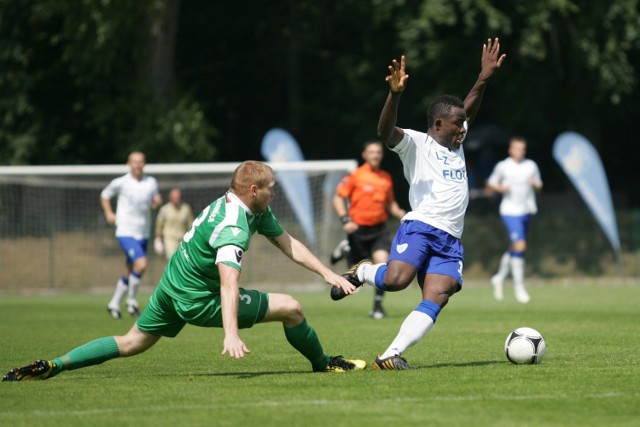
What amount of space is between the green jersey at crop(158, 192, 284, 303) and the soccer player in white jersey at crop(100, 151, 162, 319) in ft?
28.2

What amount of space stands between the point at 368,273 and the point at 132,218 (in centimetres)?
817

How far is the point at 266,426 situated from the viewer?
6.33 metres

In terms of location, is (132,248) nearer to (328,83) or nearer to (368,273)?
(368,273)

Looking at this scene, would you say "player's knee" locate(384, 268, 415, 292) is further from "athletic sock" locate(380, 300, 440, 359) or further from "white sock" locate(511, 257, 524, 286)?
"white sock" locate(511, 257, 524, 286)

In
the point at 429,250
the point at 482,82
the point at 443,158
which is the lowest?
the point at 429,250

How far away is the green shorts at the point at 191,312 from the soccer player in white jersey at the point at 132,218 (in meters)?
8.41

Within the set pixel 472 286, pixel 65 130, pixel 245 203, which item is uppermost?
pixel 65 130

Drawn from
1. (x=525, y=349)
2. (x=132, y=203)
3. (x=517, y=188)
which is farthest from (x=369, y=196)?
(x=525, y=349)

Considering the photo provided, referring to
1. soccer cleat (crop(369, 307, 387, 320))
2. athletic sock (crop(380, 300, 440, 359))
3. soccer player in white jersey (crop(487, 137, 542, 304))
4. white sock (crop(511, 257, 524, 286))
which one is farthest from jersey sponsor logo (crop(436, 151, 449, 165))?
white sock (crop(511, 257, 524, 286))

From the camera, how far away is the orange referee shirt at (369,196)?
51.4ft

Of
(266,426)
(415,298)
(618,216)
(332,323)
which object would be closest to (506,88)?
(618,216)

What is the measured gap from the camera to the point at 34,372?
8297 millimetres

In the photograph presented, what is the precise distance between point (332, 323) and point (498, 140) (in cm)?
1779

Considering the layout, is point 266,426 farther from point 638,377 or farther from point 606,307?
point 606,307
